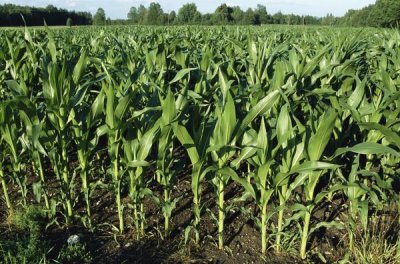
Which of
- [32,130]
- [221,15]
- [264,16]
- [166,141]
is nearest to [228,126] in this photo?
[166,141]

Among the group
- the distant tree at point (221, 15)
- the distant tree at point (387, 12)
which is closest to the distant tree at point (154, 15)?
the distant tree at point (221, 15)

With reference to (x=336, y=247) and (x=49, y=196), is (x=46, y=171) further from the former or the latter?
(x=336, y=247)

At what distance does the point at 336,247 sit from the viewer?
2.96m

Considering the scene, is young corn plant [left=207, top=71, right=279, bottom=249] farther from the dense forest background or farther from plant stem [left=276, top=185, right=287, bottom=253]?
the dense forest background

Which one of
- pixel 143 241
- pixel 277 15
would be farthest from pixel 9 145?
pixel 277 15

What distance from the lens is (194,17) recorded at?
86.2 meters

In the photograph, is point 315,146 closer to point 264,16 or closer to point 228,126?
point 228,126

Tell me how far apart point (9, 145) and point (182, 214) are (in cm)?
170

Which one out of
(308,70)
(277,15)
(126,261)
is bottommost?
(126,261)

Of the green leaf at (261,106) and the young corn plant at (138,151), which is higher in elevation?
the green leaf at (261,106)

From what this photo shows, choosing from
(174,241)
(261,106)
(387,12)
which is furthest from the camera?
(387,12)

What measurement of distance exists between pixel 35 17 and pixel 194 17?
115 feet

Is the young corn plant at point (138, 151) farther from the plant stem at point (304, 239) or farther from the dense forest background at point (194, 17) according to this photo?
the dense forest background at point (194, 17)

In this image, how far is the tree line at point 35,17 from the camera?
63.5 metres
